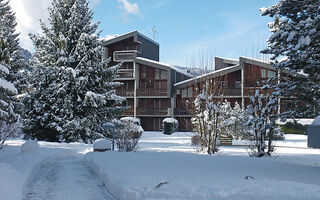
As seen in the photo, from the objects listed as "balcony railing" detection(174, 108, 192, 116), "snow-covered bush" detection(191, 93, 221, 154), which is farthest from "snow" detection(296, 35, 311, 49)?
"balcony railing" detection(174, 108, 192, 116)

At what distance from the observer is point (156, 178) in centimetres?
875

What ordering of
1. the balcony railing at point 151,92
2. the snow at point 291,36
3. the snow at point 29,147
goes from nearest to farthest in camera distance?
1. the snow at point 291,36
2. the snow at point 29,147
3. the balcony railing at point 151,92

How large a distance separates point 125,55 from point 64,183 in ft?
92.4

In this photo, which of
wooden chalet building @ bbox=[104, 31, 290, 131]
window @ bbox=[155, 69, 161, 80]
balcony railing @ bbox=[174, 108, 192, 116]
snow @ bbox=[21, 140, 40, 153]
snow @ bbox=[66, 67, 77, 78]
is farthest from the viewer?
window @ bbox=[155, 69, 161, 80]

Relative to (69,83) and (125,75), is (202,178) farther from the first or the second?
(125,75)

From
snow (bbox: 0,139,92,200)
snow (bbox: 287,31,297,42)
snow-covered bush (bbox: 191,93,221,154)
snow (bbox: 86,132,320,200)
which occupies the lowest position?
snow (bbox: 0,139,92,200)

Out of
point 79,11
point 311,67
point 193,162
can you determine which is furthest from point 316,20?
point 79,11

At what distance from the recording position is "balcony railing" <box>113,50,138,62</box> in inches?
1416

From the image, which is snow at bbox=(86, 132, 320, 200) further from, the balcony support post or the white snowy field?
the balcony support post

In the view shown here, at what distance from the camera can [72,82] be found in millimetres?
21234

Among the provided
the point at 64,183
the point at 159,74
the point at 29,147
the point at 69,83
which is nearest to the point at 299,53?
the point at 64,183

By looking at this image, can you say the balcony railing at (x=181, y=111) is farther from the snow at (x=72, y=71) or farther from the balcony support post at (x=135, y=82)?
the snow at (x=72, y=71)

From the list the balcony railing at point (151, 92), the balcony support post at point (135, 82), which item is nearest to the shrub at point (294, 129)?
the balcony railing at point (151, 92)

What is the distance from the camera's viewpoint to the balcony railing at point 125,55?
1416 inches
